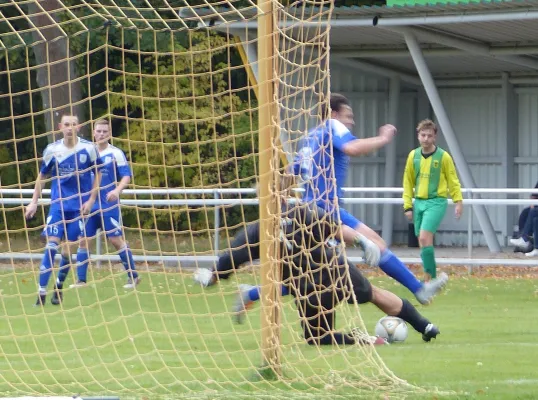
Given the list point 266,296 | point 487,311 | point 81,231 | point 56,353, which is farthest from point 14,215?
point 266,296

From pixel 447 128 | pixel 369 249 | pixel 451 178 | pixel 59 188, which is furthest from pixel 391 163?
pixel 369 249

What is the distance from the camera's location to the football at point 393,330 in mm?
9508

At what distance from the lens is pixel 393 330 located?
952 cm

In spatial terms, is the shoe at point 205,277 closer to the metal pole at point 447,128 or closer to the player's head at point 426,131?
the player's head at point 426,131

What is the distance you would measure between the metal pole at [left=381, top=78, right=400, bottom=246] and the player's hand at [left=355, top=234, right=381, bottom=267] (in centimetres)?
1233

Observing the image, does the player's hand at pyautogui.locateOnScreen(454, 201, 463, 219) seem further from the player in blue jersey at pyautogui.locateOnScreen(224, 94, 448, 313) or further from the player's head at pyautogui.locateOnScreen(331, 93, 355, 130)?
the player's head at pyautogui.locateOnScreen(331, 93, 355, 130)

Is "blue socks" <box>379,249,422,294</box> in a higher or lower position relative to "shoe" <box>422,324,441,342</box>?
higher

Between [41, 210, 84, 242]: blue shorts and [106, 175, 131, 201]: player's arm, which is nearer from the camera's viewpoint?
[106, 175, 131, 201]: player's arm

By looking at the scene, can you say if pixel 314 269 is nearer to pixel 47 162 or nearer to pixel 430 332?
pixel 430 332

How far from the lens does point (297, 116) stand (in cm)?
807

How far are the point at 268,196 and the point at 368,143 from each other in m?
1.24

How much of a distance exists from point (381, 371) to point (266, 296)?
80cm

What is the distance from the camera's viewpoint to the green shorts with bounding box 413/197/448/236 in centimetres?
1374

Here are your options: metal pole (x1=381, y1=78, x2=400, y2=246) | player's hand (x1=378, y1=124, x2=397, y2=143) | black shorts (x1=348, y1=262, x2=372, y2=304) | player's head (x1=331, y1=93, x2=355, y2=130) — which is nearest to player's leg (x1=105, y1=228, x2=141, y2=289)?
player's head (x1=331, y1=93, x2=355, y2=130)
